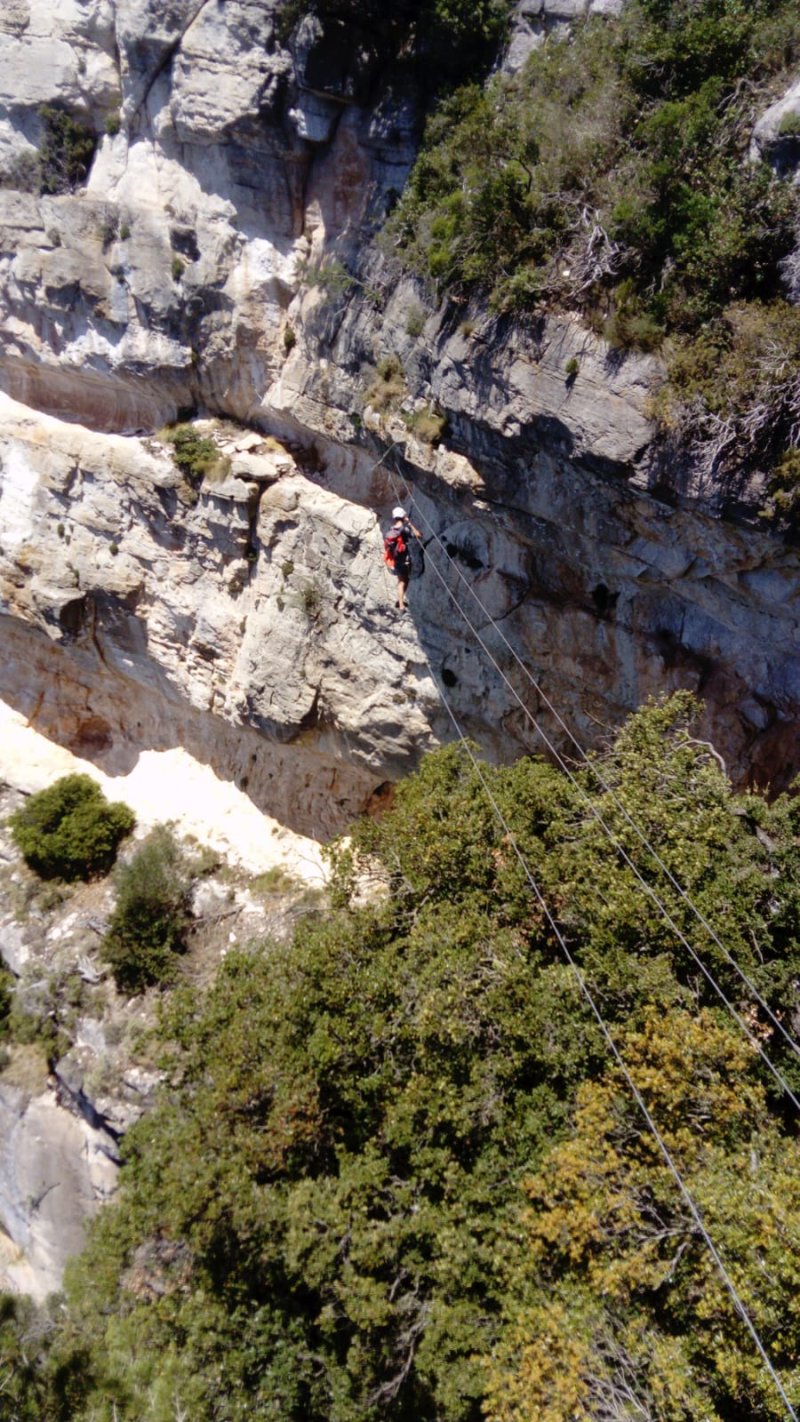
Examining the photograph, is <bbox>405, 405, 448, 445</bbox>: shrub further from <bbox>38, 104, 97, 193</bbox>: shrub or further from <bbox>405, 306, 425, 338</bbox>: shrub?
<bbox>38, 104, 97, 193</bbox>: shrub

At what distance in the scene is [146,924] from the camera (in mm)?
14625

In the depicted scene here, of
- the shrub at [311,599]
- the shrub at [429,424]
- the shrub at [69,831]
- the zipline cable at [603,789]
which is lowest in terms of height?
the shrub at [69,831]

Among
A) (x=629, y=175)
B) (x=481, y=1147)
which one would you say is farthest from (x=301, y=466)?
(x=481, y=1147)

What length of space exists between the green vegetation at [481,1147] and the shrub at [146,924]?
3.73m

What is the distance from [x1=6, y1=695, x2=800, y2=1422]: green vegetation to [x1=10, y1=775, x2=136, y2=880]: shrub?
6546 millimetres

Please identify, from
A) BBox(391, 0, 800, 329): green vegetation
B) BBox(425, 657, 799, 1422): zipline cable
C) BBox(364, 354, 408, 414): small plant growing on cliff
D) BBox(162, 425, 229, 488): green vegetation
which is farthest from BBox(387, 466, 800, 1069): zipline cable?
BBox(391, 0, 800, 329): green vegetation

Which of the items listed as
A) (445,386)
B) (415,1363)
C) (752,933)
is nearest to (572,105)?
(445,386)

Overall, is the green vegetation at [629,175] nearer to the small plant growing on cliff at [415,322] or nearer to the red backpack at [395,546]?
the small plant growing on cliff at [415,322]

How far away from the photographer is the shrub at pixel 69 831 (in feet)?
53.5

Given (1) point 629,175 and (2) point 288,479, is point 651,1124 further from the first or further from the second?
(2) point 288,479

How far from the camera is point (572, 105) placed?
10055mm

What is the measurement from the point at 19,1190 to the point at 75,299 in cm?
1623

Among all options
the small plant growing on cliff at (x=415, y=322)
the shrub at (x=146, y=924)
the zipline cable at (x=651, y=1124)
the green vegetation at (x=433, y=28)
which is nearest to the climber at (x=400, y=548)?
the small plant growing on cliff at (x=415, y=322)

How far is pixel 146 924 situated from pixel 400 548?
8333mm
